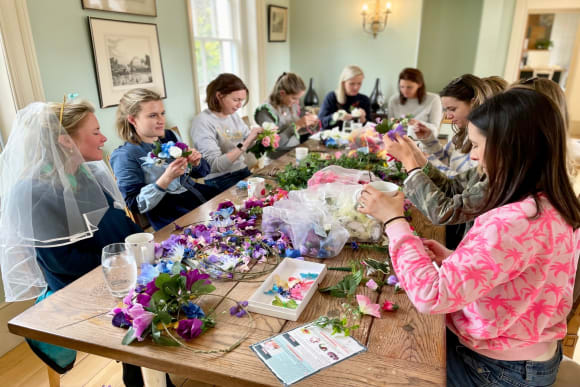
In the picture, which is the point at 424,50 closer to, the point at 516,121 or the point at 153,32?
the point at 153,32

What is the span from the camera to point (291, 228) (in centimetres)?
144

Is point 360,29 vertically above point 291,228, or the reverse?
point 360,29

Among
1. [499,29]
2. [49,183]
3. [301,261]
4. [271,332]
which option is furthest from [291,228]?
[499,29]

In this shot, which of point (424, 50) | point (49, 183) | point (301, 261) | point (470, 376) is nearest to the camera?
point (470, 376)

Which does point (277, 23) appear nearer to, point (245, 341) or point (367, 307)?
point (367, 307)

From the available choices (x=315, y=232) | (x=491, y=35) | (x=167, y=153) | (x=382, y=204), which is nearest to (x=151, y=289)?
(x=315, y=232)

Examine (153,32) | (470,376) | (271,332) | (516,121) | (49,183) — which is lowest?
(470,376)

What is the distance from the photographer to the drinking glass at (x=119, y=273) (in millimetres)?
1144

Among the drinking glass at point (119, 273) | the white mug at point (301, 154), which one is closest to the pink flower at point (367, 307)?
the drinking glass at point (119, 273)

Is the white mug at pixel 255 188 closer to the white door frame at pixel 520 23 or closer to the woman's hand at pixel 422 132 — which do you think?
the woman's hand at pixel 422 132

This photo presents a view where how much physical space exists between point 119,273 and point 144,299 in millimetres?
173

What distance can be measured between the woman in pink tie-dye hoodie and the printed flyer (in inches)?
8.5

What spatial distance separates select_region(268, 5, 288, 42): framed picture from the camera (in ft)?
16.1

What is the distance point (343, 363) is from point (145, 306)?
0.52 m
